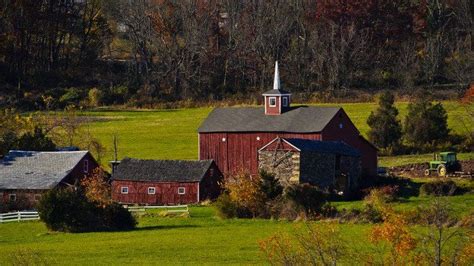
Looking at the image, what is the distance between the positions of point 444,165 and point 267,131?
1081cm

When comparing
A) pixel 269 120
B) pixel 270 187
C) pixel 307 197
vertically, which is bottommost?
pixel 307 197

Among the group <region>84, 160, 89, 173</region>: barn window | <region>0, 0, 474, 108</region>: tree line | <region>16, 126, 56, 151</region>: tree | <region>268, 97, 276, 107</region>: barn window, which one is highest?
<region>0, 0, 474, 108</region>: tree line

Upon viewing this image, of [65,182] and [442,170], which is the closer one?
[442,170]

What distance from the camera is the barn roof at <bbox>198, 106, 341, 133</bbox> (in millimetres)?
65625

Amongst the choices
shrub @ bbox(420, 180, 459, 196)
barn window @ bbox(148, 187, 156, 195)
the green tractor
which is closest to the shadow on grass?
shrub @ bbox(420, 180, 459, 196)

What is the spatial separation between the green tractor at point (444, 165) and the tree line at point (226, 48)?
30079 millimetres

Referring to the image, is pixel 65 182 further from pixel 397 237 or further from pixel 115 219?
pixel 397 237

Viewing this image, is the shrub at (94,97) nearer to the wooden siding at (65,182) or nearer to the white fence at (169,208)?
the wooden siding at (65,182)

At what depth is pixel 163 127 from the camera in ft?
273

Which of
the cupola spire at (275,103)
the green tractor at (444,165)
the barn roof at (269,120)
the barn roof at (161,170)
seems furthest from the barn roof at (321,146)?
the cupola spire at (275,103)

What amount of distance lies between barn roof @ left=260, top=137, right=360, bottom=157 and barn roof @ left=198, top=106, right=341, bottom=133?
2.32 meters

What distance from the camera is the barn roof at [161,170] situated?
6178 centimetres

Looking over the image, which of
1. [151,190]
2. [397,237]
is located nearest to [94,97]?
[151,190]

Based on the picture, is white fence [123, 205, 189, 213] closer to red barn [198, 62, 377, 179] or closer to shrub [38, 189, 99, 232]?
shrub [38, 189, 99, 232]
